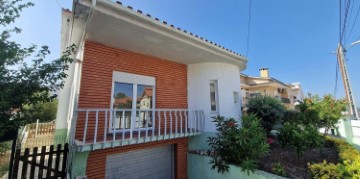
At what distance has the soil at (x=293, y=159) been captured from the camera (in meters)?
6.33

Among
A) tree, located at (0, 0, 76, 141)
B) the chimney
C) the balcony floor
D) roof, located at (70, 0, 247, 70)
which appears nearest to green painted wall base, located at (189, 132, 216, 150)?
the balcony floor

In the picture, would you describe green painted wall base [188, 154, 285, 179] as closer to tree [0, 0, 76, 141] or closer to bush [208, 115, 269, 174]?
Result: bush [208, 115, 269, 174]

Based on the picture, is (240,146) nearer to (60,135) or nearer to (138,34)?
(138,34)

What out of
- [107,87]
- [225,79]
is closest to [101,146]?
[107,87]

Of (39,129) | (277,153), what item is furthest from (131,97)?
(39,129)

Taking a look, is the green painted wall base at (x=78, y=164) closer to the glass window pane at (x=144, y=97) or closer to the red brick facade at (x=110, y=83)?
the red brick facade at (x=110, y=83)

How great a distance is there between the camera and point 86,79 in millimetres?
6094

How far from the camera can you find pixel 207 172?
723 cm

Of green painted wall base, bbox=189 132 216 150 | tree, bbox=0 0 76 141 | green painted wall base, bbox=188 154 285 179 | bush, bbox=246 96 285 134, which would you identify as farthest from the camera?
bush, bbox=246 96 285 134

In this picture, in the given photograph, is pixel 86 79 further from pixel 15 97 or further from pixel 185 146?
pixel 185 146

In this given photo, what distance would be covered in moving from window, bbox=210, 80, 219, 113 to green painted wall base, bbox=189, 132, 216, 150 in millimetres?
1355

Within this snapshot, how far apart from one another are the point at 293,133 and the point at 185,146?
477 centimetres

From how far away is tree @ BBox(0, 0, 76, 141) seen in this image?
3988 mm

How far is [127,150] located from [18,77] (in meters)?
4.14
